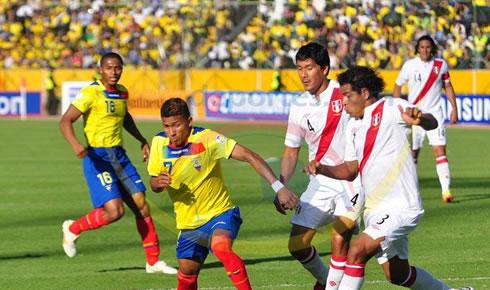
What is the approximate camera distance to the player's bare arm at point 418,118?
8312mm

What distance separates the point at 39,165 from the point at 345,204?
1600 cm

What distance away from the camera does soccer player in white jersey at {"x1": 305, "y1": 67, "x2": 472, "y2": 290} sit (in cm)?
858

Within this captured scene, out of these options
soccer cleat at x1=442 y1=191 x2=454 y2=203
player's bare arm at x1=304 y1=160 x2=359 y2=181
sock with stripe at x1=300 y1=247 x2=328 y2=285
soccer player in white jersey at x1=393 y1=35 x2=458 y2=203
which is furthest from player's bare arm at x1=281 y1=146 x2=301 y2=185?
soccer player in white jersey at x1=393 y1=35 x2=458 y2=203

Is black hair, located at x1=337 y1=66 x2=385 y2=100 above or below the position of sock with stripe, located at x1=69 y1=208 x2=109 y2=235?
above

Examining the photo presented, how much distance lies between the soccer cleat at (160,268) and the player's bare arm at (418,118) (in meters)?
4.42

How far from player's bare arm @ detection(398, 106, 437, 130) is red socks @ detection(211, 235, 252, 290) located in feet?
5.61

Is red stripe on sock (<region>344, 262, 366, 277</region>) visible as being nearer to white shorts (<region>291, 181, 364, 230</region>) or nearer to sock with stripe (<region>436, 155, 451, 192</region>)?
white shorts (<region>291, 181, 364, 230</region>)

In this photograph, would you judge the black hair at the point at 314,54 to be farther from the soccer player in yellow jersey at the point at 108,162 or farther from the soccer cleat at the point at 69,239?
the soccer cleat at the point at 69,239

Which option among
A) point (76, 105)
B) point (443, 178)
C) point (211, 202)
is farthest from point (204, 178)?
point (443, 178)

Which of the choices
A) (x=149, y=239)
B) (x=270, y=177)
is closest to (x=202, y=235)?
(x=270, y=177)

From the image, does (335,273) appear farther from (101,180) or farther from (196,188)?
(101,180)

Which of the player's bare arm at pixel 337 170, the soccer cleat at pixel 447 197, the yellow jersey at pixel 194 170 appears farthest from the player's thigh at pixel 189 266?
the soccer cleat at pixel 447 197

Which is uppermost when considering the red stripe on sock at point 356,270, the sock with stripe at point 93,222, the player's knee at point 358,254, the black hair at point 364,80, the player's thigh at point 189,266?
the black hair at point 364,80

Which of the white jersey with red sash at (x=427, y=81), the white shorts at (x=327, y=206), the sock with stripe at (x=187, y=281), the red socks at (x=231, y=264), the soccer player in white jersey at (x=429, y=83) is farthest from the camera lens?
the white jersey with red sash at (x=427, y=81)
